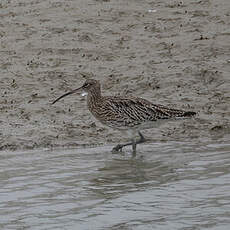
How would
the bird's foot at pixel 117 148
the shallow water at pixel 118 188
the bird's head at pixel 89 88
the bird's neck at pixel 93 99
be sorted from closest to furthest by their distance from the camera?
the shallow water at pixel 118 188, the bird's foot at pixel 117 148, the bird's neck at pixel 93 99, the bird's head at pixel 89 88

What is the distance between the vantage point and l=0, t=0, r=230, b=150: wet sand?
37.5 feet

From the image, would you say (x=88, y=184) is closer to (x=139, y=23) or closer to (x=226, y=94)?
(x=226, y=94)

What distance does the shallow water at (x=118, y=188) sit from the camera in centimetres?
783

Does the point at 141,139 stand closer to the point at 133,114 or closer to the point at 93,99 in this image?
the point at 133,114

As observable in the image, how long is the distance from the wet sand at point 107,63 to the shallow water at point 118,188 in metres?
0.71

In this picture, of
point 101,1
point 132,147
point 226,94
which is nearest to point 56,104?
point 132,147

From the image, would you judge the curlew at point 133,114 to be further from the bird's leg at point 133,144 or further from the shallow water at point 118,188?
the shallow water at point 118,188

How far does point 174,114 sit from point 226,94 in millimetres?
1687

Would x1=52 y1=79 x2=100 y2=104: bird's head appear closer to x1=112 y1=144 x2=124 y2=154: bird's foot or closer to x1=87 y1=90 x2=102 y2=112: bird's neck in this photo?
x1=87 y1=90 x2=102 y2=112: bird's neck

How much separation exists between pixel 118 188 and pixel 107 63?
180 inches

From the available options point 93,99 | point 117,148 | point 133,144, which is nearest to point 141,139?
point 133,144

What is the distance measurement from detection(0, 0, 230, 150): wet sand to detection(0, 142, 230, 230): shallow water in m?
0.71

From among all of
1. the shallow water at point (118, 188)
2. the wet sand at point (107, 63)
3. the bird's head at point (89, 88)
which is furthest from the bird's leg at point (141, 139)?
the bird's head at point (89, 88)

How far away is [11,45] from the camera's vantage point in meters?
13.7
